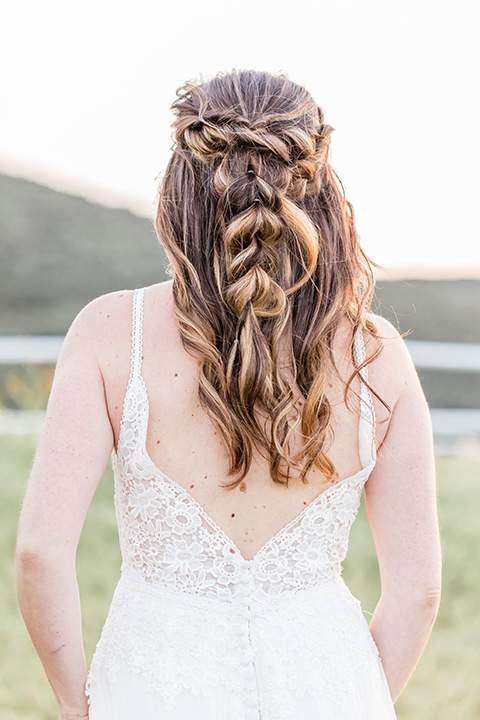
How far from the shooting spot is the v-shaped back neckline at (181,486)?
1.48 m

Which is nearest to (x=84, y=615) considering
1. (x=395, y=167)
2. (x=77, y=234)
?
(x=395, y=167)

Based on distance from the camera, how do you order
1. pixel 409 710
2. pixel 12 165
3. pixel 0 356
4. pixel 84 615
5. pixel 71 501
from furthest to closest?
pixel 12 165 → pixel 0 356 → pixel 84 615 → pixel 409 710 → pixel 71 501

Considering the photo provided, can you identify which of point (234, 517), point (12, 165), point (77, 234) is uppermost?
point (234, 517)

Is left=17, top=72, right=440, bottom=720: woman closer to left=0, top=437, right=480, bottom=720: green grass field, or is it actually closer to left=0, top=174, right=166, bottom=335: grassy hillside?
left=0, top=437, right=480, bottom=720: green grass field

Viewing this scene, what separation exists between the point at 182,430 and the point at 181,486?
0.12 metres

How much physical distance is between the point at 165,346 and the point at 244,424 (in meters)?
0.23

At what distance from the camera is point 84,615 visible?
4.14 meters

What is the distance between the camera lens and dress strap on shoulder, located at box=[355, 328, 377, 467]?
1.56 metres

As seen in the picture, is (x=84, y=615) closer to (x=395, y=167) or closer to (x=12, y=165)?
(x=395, y=167)

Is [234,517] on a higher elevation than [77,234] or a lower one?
higher

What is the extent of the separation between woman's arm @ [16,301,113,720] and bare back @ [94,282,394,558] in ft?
0.14

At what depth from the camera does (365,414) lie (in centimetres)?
157

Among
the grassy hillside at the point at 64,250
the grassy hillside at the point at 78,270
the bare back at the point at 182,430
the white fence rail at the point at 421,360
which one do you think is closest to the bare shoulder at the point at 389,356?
the bare back at the point at 182,430

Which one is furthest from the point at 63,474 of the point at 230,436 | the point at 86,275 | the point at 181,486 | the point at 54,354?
the point at 86,275
